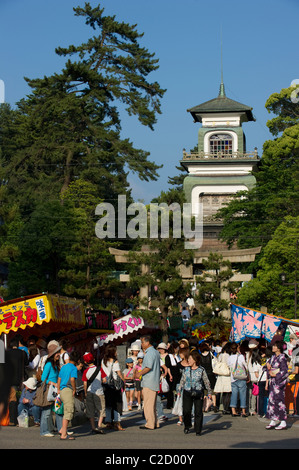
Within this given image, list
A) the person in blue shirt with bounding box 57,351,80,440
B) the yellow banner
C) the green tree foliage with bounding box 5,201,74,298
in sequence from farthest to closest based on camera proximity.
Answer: the green tree foliage with bounding box 5,201,74,298 < the yellow banner < the person in blue shirt with bounding box 57,351,80,440

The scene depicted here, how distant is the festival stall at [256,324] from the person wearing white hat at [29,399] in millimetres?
6753

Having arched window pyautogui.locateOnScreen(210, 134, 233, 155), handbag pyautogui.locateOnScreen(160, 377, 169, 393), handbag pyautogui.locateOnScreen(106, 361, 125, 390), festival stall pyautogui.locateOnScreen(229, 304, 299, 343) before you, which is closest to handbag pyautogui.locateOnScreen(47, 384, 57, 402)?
handbag pyautogui.locateOnScreen(106, 361, 125, 390)

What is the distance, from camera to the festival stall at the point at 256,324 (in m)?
19.4

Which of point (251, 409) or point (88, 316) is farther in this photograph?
point (88, 316)

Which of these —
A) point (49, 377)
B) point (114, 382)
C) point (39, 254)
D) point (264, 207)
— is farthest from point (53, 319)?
point (264, 207)

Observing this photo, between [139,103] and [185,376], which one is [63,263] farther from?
[185,376]

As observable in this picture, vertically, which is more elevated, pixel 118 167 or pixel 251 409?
pixel 118 167

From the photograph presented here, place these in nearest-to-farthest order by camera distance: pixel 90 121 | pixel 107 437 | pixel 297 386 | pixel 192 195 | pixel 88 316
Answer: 1. pixel 107 437
2. pixel 297 386
3. pixel 88 316
4. pixel 90 121
5. pixel 192 195

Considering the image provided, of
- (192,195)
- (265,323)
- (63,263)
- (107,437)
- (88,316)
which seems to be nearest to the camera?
(107,437)

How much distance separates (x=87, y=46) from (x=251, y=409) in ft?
140

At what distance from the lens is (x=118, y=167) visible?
176 feet

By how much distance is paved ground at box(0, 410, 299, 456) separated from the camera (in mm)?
11377

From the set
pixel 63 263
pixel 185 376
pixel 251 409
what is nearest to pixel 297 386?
pixel 251 409

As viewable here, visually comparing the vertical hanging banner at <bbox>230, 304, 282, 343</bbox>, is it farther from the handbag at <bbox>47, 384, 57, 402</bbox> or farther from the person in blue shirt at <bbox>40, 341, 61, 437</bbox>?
the handbag at <bbox>47, 384, 57, 402</bbox>
